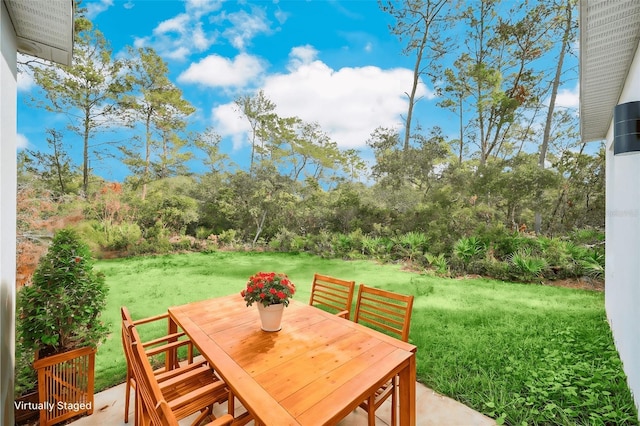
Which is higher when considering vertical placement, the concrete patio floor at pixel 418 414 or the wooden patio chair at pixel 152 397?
the wooden patio chair at pixel 152 397

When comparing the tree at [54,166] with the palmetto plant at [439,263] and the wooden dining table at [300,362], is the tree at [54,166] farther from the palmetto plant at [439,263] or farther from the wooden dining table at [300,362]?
the palmetto plant at [439,263]

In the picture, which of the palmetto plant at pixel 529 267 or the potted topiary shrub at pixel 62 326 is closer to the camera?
the potted topiary shrub at pixel 62 326

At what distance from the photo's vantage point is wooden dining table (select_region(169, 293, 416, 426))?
1198mm

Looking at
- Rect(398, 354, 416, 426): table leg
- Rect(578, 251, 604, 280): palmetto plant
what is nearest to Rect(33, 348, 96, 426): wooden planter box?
Rect(398, 354, 416, 426): table leg

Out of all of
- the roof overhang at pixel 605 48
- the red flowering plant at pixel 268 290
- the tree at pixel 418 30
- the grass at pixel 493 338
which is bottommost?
the grass at pixel 493 338

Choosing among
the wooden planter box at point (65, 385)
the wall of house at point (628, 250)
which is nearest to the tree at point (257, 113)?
the wooden planter box at point (65, 385)

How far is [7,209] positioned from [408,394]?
270 centimetres

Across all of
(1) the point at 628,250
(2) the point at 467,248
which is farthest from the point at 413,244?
(1) the point at 628,250

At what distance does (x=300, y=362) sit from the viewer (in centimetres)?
154

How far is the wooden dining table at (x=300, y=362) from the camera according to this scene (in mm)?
1198

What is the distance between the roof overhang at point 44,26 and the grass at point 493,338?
2.74 metres

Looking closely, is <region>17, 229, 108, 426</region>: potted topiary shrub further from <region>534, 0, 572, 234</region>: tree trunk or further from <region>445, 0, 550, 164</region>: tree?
<region>445, 0, 550, 164</region>: tree

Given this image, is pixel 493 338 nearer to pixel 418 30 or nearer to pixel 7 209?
pixel 7 209

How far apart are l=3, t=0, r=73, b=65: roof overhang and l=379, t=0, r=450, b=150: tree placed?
10.2 m
